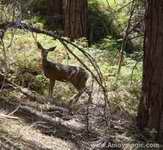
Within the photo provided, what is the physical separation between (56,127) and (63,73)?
8.13 feet

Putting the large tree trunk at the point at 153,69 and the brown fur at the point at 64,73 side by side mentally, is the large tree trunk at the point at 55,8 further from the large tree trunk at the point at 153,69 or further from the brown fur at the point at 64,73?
the large tree trunk at the point at 153,69

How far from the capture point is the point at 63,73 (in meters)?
8.93

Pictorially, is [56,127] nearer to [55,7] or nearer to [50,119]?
[50,119]

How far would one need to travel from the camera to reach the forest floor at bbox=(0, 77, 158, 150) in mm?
5941

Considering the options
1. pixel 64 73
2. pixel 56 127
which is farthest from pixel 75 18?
pixel 56 127

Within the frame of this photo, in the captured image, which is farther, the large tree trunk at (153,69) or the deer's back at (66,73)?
the deer's back at (66,73)

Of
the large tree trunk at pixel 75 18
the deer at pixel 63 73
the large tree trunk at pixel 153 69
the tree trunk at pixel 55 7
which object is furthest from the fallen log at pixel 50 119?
the tree trunk at pixel 55 7

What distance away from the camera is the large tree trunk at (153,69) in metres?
6.53

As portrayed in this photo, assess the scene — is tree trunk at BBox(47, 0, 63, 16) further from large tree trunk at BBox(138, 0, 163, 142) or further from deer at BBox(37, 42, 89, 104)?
large tree trunk at BBox(138, 0, 163, 142)

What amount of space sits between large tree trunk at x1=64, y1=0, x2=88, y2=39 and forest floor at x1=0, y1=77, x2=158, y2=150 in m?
5.24

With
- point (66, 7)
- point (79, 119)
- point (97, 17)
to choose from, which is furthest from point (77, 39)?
point (79, 119)

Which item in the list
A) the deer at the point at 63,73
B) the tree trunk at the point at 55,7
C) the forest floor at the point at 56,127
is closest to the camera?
the forest floor at the point at 56,127

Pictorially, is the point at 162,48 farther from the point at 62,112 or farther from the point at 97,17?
the point at 97,17

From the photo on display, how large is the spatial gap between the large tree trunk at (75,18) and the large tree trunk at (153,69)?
20.4 ft
